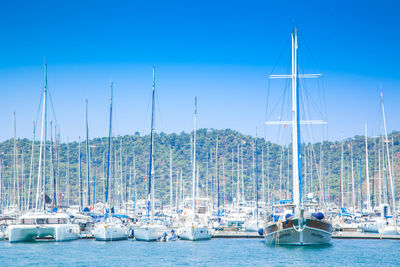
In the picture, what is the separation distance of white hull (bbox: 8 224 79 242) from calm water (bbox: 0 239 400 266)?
0.78 m

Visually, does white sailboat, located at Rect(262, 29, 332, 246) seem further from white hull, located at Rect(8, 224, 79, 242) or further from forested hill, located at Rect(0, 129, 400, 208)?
forested hill, located at Rect(0, 129, 400, 208)

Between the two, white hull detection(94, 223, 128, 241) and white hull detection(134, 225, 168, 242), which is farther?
white hull detection(94, 223, 128, 241)

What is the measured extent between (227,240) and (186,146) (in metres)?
120

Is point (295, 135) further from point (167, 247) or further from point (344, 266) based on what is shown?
point (167, 247)

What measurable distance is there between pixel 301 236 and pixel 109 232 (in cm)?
1885

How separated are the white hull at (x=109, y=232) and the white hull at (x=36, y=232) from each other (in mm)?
2854

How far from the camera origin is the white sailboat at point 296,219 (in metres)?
48.2

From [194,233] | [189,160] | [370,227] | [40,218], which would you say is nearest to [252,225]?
[370,227]

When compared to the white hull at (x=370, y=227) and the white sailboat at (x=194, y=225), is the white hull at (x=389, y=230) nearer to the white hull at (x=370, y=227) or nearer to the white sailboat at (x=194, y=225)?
the white hull at (x=370, y=227)

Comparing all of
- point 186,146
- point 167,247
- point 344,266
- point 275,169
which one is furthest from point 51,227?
point 186,146

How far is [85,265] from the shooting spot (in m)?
42.9

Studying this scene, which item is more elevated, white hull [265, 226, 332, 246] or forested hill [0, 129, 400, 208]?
forested hill [0, 129, 400, 208]

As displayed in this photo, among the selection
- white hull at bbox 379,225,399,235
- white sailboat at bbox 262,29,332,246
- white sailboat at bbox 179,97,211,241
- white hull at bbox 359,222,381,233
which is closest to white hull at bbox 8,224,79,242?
white sailboat at bbox 179,97,211,241

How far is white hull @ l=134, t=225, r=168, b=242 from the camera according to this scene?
188 feet
